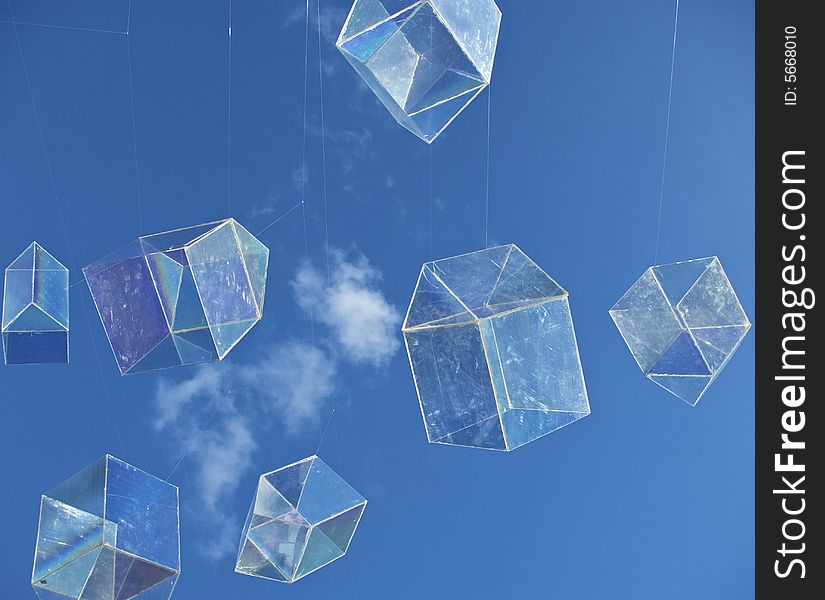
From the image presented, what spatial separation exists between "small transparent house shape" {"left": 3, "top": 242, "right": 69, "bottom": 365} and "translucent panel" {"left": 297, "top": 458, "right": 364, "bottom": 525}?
7.13 ft

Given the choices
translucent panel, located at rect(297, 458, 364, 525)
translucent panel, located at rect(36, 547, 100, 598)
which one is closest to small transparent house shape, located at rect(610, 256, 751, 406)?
translucent panel, located at rect(297, 458, 364, 525)

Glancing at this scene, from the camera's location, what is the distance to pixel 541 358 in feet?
17.5

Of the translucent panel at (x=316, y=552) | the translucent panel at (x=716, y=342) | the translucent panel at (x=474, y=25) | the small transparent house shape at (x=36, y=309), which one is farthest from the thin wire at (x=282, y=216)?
the translucent panel at (x=716, y=342)

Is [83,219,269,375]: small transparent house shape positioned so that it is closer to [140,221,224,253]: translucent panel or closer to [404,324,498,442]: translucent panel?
[140,221,224,253]: translucent panel

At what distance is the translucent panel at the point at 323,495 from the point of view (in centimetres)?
588

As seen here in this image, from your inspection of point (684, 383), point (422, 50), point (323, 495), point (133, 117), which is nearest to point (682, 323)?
point (684, 383)

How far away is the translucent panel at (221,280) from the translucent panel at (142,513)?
120 centimetres

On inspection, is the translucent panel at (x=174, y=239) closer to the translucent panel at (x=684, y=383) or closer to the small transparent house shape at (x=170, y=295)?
the small transparent house shape at (x=170, y=295)

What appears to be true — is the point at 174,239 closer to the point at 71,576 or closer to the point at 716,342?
the point at 71,576

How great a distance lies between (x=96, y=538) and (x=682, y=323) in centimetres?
466
